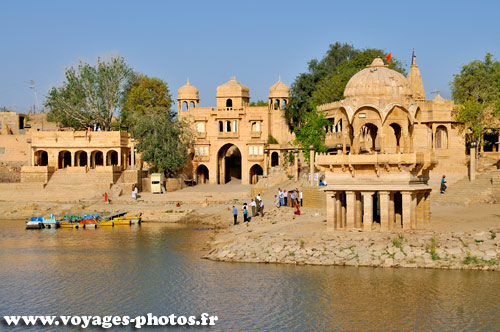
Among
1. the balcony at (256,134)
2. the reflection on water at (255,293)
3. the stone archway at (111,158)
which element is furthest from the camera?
the balcony at (256,134)

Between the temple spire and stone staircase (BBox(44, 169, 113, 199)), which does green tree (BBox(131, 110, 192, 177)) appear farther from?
the temple spire

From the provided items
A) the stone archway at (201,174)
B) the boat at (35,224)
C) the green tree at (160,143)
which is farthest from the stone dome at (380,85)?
the stone archway at (201,174)

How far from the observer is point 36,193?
54969mm

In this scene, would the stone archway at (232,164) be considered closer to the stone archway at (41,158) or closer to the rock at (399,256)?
the stone archway at (41,158)

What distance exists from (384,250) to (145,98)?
46524 mm

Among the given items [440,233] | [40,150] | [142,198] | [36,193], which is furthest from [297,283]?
[40,150]

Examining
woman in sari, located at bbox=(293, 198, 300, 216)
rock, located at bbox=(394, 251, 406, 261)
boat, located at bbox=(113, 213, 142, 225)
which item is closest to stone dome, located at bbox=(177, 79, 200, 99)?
boat, located at bbox=(113, 213, 142, 225)

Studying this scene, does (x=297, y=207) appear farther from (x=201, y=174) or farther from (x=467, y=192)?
(x=201, y=174)

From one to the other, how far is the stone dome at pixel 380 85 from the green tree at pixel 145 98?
1548 inches

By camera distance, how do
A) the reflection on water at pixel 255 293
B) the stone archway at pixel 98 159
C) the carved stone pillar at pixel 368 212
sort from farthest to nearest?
the stone archway at pixel 98 159 → the carved stone pillar at pixel 368 212 → the reflection on water at pixel 255 293

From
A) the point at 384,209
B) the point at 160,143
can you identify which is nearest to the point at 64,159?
the point at 160,143

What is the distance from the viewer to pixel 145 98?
229 feet

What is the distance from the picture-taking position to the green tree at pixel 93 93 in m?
63.8

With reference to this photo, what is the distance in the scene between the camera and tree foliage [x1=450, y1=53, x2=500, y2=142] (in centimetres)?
4938
